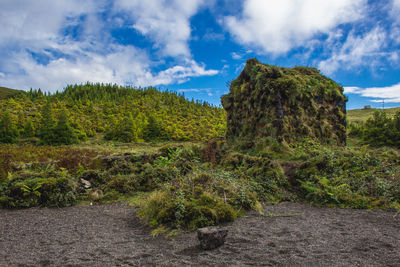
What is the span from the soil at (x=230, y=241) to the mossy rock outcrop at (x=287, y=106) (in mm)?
6084

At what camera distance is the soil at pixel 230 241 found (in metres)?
3.50

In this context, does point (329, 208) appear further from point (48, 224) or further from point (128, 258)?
point (48, 224)

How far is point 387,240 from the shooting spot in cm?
395

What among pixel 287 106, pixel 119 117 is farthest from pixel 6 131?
pixel 287 106

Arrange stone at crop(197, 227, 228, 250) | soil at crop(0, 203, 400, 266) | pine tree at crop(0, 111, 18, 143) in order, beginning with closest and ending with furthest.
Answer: soil at crop(0, 203, 400, 266)
stone at crop(197, 227, 228, 250)
pine tree at crop(0, 111, 18, 143)

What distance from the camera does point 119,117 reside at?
51469mm

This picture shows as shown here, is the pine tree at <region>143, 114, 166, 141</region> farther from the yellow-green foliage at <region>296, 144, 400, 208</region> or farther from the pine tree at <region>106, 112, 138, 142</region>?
the yellow-green foliage at <region>296, 144, 400, 208</region>

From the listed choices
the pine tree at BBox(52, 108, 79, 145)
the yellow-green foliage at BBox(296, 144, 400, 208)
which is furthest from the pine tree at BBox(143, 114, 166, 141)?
the yellow-green foliage at BBox(296, 144, 400, 208)

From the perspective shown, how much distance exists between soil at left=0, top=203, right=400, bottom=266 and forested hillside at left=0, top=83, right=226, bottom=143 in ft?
93.1

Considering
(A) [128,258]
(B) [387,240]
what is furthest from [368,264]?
(A) [128,258]

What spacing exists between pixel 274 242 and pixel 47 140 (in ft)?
104

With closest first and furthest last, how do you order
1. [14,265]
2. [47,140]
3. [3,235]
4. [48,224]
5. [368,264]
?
1. [368,264]
2. [14,265]
3. [3,235]
4. [48,224]
5. [47,140]

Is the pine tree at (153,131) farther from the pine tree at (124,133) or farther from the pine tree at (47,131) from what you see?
the pine tree at (47,131)

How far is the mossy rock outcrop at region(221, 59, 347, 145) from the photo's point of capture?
1162 centimetres
